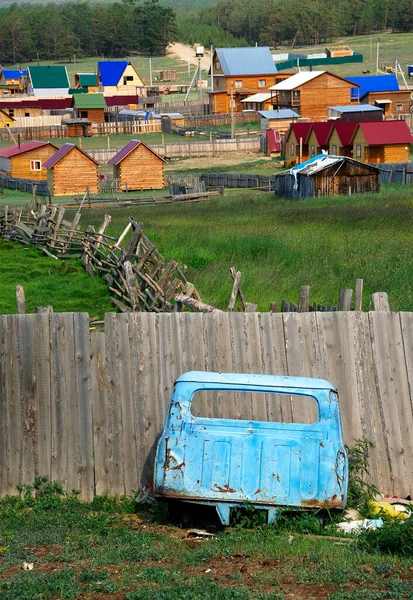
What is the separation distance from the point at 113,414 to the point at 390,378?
2444 millimetres

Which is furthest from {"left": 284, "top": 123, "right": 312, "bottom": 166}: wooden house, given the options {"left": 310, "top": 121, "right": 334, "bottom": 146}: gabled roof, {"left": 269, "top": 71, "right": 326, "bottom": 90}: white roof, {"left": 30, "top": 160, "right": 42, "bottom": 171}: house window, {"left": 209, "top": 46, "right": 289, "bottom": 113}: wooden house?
{"left": 209, "top": 46, "right": 289, "bottom": 113}: wooden house

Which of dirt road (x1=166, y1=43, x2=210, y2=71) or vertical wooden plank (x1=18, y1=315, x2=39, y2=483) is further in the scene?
dirt road (x1=166, y1=43, x2=210, y2=71)

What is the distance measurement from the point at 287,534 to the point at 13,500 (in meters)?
2.69

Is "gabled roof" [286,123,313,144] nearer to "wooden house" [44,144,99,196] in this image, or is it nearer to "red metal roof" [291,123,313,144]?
"red metal roof" [291,123,313,144]

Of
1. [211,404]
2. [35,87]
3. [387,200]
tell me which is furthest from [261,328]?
[35,87]

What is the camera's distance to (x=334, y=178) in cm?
4606

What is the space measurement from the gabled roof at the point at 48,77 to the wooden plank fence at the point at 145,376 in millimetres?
118414

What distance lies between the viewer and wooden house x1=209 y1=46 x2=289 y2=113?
108250 mm

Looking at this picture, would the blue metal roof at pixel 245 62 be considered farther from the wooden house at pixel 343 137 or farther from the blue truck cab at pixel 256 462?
the blue truck cab at pixel 256 462

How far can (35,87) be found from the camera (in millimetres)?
124625

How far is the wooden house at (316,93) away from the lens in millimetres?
91312

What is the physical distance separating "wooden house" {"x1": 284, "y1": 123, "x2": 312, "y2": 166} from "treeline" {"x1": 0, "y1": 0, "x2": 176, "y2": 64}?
399ft

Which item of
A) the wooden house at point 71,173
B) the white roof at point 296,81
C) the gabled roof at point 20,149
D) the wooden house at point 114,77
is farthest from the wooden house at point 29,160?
the wooden house at point 114,77

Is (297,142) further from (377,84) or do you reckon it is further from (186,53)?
(186,53)
